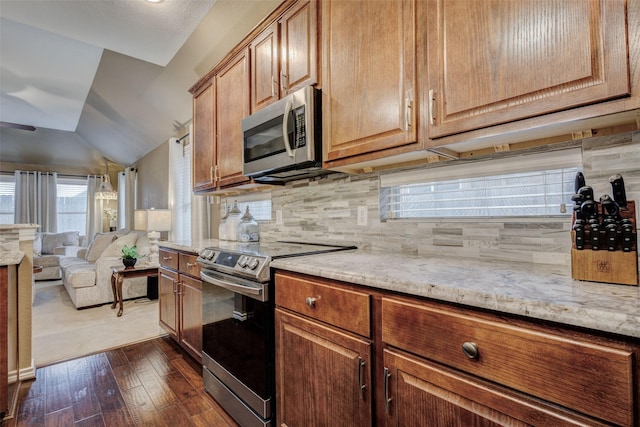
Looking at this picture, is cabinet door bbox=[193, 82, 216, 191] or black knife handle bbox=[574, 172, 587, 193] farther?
cabinet door bbox=[193, 82, 216, 191]

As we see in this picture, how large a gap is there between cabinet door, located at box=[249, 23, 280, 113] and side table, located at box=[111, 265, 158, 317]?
9.13ft

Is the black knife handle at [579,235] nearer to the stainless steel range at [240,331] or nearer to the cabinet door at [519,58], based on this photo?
the cabinet door at [519,58]

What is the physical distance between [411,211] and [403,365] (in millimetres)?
932

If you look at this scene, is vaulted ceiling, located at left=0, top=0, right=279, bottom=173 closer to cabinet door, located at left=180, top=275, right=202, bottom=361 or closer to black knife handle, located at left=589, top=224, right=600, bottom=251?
cabinet door, located at left=180, top=275, right=202, bottom=361

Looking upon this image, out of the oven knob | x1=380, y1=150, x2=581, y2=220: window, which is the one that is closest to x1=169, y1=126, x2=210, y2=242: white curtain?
the oven knob

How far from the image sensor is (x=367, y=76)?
1468 millimetres

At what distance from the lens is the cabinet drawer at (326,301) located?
112cm

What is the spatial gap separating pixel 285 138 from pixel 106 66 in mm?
3780

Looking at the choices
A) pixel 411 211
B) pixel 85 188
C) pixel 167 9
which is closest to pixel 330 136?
pixel 411 211

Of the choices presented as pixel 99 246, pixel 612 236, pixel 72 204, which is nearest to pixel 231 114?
pixel 612 236

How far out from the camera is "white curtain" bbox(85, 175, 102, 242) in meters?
7.93

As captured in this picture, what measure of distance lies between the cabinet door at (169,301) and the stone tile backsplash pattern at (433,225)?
826mm

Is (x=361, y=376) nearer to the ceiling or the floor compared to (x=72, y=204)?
nearer to the floor

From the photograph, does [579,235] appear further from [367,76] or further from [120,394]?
[120,394]
